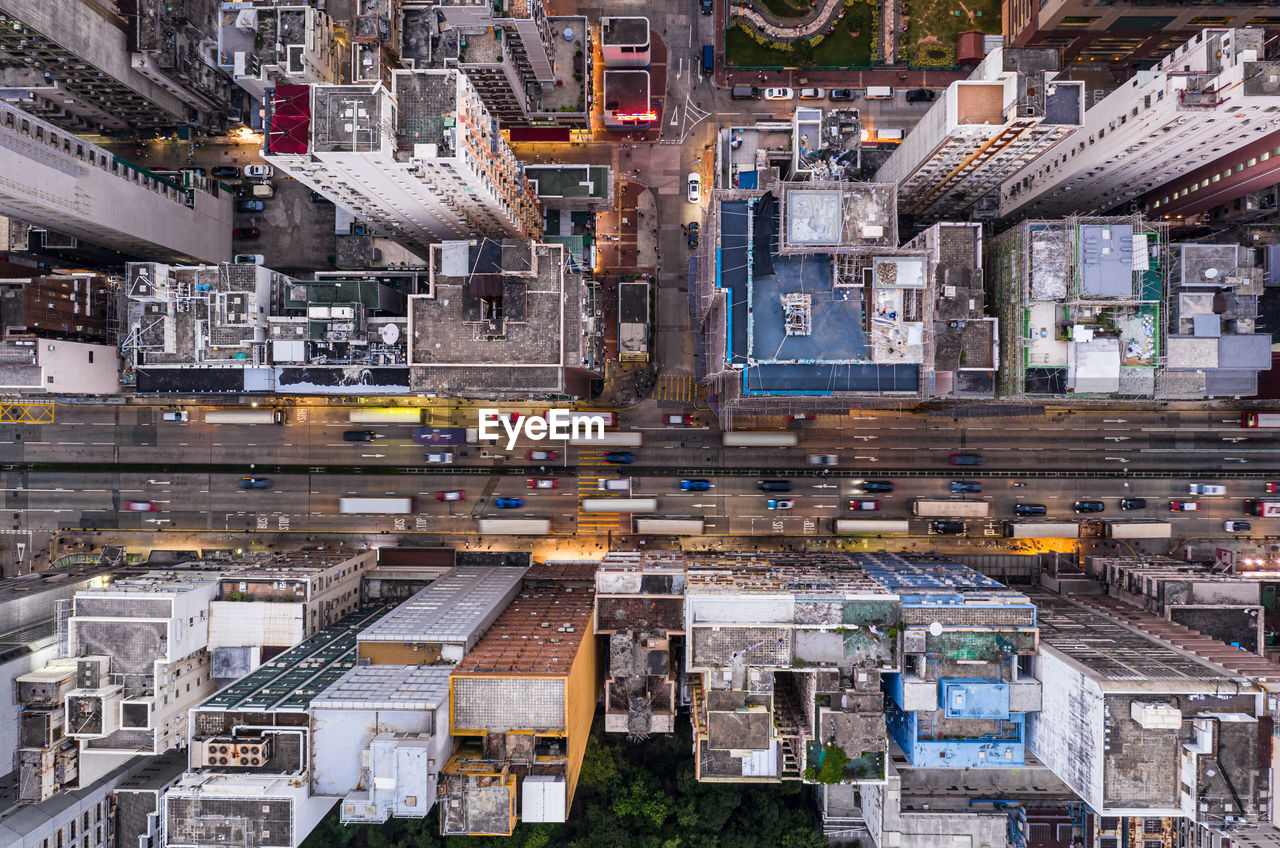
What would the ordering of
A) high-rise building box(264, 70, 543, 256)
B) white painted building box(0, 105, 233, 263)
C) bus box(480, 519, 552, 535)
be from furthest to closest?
bus box(480, 519, 552, 535), white painted building box(0, 105, 233, 263), high-rise building box(264, 70, 543, 256)

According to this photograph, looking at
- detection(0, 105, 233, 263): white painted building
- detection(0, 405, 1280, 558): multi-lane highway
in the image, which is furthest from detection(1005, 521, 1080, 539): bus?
detection(0, 105, 233, 263): white painted building

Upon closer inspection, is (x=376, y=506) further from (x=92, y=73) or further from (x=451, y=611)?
(x=92, y=73)

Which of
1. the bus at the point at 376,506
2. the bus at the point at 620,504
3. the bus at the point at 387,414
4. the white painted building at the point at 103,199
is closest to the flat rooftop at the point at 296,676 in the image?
the bus at the point at 376,506

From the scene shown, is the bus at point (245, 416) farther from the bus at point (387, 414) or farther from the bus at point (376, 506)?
the bus at point (376, 506)

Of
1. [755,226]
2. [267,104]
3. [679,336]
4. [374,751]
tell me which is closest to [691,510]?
[679,336]


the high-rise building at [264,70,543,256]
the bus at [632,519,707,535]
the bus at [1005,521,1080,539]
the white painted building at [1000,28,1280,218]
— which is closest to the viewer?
the high-rise building at [264,70,543,256]

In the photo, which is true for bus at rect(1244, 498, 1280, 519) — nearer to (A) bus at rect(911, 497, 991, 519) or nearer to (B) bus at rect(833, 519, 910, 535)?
(A) bus at rect(911, 497, 991, 519)

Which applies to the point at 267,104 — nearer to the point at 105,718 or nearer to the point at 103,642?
the point at 103,642
